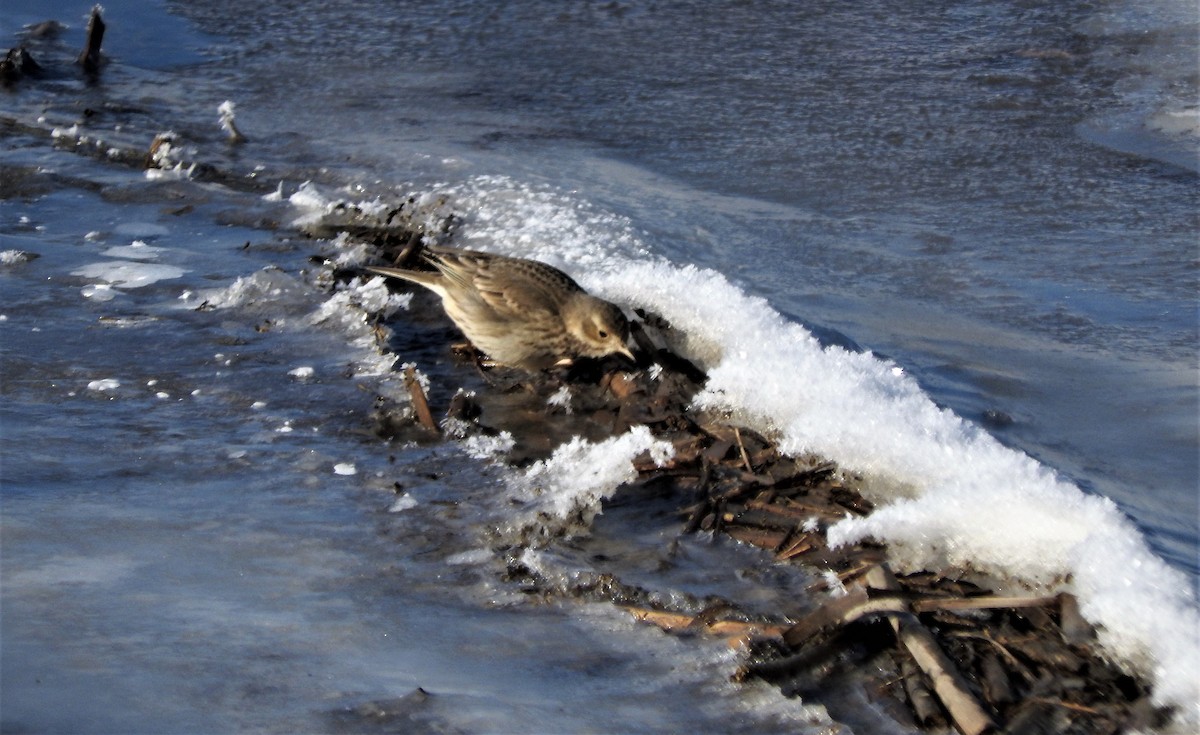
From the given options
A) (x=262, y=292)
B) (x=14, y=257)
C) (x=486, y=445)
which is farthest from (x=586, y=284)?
(x=14, y=257)

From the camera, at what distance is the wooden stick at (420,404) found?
4.62 metres

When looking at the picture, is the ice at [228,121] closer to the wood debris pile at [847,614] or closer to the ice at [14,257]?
the ice at [14,257]

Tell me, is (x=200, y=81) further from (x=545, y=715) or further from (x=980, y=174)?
(x=545, y=715)

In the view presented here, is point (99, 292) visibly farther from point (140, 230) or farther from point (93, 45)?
point (93, 45)

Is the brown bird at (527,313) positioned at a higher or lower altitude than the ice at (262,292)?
higher

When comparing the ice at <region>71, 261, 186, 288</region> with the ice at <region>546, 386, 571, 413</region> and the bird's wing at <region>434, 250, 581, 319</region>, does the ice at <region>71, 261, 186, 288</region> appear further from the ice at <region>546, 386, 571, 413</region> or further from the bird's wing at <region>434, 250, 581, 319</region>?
the ice at <region>546, 386, 571, 413</region>

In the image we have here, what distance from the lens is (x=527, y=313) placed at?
5.35 metres

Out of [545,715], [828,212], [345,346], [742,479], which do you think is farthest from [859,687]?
[828,212]

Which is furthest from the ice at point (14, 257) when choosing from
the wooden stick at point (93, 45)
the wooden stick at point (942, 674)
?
the wooden stick at point (942, 674)

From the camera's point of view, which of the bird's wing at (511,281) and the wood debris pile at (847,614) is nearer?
the wood debris pile at (847,614)

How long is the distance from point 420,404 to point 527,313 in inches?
32.1

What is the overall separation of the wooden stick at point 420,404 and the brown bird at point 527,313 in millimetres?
525

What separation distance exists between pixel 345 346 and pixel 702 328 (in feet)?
4.71

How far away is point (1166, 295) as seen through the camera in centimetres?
605
